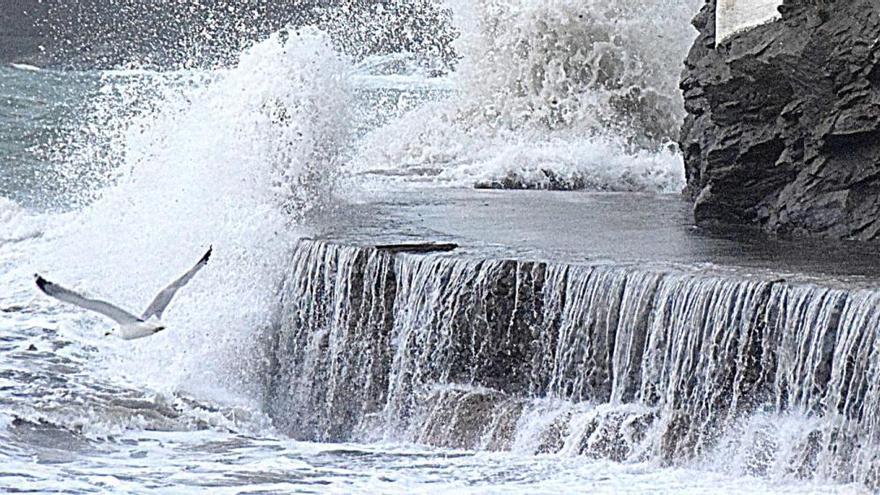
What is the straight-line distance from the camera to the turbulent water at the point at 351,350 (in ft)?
29.7

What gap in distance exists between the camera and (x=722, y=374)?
940cm

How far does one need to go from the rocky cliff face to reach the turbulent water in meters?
2.44

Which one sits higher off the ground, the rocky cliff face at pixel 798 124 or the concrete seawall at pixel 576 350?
the rocky cliff face at pixel 798 124

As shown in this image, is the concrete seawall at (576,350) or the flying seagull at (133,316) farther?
the concrete seawall at (576,350)

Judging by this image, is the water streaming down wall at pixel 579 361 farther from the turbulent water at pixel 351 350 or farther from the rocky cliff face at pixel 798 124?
the rocky cliff face at pixel 798 124

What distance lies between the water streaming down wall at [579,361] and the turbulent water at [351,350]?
13mm

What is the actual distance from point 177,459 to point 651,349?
254 centimetres

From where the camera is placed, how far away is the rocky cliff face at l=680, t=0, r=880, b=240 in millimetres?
11523

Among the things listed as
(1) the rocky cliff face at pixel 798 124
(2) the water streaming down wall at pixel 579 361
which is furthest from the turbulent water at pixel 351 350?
(1) the rocky cliff face at pixel 798 124

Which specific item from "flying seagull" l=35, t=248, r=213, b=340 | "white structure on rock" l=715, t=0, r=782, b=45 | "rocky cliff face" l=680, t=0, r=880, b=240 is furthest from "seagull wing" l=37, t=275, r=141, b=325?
"white structure on rock" l=715, t=0, r=782, b=45

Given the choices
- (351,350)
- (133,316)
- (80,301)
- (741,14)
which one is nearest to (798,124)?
(741,14)

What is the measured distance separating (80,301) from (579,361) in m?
2.95

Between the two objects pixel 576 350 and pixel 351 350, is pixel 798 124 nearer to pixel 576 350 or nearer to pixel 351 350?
pixel 576 350

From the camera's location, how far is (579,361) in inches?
394
